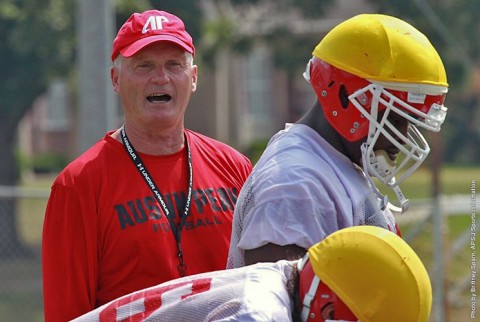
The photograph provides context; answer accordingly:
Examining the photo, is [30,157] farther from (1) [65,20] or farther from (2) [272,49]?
A: (1) [65,20]

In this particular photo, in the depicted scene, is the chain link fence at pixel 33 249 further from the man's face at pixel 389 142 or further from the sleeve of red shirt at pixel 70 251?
the man's face at pixel 389 142

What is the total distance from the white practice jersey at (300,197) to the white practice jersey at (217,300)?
235 mm

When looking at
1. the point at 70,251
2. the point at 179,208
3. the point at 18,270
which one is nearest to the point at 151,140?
the point at 179,208

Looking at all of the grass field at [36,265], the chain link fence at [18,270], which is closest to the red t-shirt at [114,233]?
the grass field at [36,265]

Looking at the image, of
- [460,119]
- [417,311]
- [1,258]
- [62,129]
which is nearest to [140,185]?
[417,311]

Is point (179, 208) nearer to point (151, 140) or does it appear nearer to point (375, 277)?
point (151, 140)

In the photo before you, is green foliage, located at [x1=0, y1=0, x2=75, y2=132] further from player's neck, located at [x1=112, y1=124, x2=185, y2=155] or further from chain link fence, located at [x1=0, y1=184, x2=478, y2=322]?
player's neck, located at [x1=112, y1=124, x2=185, y2=155]

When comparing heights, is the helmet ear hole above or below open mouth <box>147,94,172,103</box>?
above

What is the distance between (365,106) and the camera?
3.12 metres

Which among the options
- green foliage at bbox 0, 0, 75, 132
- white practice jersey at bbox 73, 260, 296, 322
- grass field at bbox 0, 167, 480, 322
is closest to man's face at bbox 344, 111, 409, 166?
white practice jersey at bbox 73, 260, 296, 322

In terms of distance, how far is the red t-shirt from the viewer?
3.60 meters

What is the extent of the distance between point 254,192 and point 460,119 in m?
15.3

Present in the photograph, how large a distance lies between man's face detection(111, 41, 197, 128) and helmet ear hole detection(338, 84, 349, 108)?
823 millimetres

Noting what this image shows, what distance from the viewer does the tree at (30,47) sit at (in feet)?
39.8
